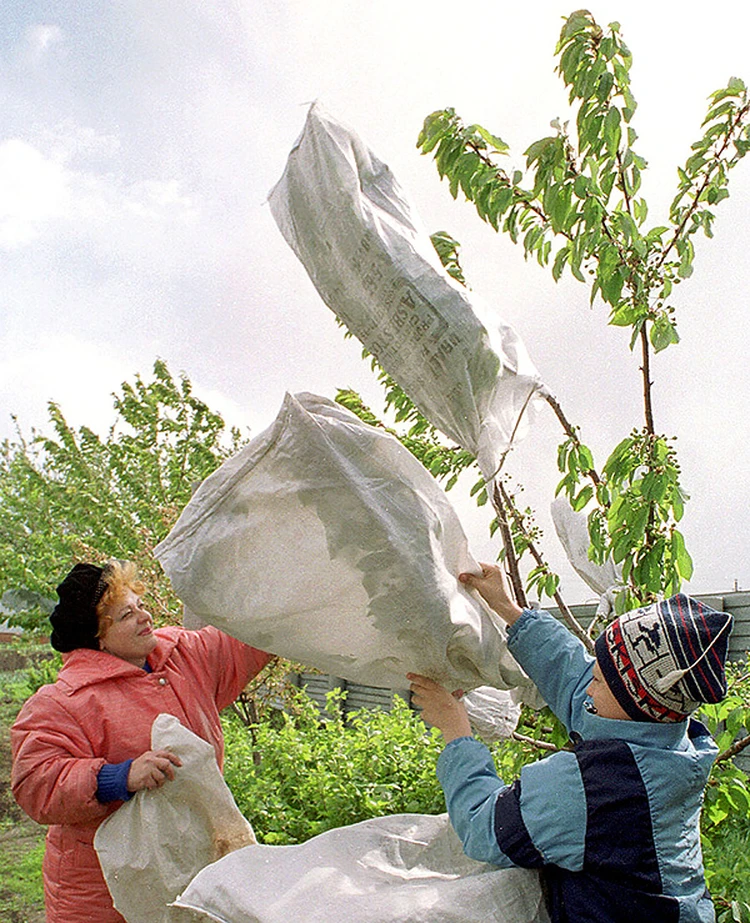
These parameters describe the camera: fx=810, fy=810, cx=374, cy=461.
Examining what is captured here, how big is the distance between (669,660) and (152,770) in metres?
0.92

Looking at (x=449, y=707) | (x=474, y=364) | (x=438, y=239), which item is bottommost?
(x=449, y=707)

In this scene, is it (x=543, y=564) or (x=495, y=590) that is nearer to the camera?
(x=495, y=590)

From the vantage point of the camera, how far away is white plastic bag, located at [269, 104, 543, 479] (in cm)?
125

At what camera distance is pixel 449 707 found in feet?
4.30

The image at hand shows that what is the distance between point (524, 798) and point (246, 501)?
579 mm

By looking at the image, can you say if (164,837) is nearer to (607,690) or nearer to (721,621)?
(607,690)

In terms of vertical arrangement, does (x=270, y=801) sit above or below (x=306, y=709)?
below

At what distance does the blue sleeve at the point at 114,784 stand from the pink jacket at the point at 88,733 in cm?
1

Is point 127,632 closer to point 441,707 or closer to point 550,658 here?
point 441,707

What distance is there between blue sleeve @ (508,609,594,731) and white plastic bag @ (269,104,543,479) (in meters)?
0.29

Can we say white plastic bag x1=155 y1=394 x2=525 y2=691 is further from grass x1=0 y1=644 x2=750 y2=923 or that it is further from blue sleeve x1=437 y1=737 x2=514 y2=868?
grass x1=0 y1=644 x2=750 y2=923

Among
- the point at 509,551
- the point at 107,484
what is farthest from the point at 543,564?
the point at 107,484

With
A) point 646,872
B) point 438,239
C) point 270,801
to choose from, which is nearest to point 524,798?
point 646,872

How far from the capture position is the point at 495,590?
139cm
